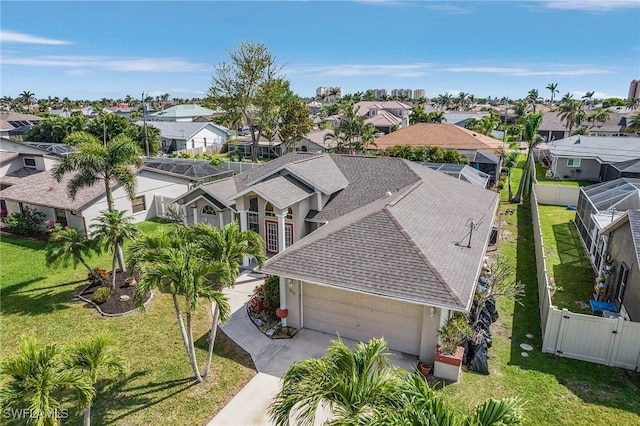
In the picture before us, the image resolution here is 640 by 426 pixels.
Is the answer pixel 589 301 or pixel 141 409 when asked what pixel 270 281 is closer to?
pixel 141 409

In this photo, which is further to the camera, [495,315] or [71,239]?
[71,239]

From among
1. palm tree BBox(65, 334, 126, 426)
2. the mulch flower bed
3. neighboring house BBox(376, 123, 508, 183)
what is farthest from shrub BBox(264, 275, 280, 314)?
neighboring house BBox(376, 123, 508, 183)

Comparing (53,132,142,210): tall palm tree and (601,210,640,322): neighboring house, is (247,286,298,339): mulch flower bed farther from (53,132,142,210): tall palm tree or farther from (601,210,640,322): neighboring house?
(601,210,640,322): neighboring house

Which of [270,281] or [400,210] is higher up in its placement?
[400,210]

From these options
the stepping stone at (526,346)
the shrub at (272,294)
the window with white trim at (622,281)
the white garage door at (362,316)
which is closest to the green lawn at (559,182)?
the window with white trim at (622,281)

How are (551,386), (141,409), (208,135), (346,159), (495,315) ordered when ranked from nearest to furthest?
(141,409), (551,386), (495,315), (346,159), (208,135)

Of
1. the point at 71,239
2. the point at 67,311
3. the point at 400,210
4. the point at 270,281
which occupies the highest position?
the point at 400,210

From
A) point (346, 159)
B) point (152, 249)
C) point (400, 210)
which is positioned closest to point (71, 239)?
point (152, 249)

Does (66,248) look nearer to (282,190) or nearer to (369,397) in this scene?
(282,190)

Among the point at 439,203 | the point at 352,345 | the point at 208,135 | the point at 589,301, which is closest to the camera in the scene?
the point at 352,345

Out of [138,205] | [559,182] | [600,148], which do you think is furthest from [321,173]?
[600,148]
